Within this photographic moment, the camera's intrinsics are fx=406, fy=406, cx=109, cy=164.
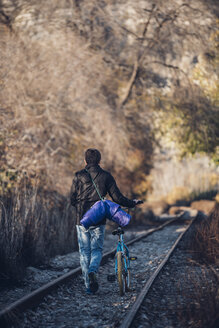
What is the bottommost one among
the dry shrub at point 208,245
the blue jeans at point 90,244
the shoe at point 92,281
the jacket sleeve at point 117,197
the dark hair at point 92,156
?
the dry shrub at point 208,245

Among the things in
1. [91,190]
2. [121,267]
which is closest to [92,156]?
[91,190]

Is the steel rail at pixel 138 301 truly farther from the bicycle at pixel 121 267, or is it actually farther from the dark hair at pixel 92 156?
the dark hair at pixel 92 156

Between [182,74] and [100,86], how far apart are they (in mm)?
3956

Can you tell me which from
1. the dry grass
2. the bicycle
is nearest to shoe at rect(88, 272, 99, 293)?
the bicycle

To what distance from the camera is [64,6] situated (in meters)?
16.1

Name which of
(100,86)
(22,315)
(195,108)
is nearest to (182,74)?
(195,108)

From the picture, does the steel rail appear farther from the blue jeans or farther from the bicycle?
the blue jeans

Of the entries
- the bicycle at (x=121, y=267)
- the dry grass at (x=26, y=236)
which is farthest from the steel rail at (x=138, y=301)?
the dry grass at (x=26, y=236)

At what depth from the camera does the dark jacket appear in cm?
588

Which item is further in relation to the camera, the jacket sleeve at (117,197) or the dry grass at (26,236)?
the dry grass at (26,236)

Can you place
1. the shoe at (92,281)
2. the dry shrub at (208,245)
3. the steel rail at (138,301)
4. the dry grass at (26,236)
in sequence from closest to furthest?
the steel rail at (138,301) → the shoe at (92,281) → the dry grass at (26,236) → the dry shrub at (208,245)

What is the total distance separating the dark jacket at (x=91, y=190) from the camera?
5.88 m

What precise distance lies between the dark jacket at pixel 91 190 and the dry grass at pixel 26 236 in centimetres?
→ 186

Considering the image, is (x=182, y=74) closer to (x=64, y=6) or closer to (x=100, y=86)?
(x=100, y=86)
